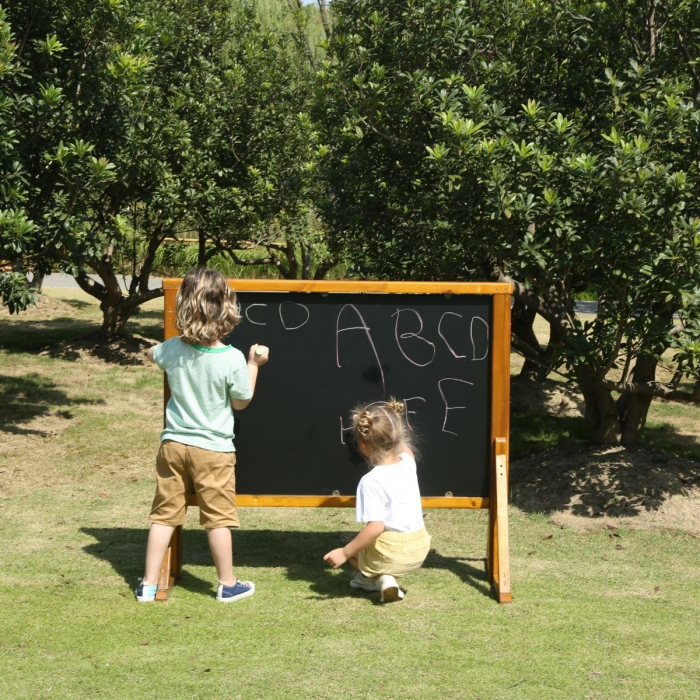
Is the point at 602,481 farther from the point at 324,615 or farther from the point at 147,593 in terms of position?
the point at 147,593

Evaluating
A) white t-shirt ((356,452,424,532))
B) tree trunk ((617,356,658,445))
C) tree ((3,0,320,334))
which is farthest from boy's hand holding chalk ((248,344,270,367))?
tree ((3,0,320,334))

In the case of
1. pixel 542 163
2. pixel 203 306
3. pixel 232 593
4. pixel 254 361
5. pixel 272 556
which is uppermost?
pixel 542 163

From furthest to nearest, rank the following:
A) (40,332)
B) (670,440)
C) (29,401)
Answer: (40,332) < (29,401) < (670,440)

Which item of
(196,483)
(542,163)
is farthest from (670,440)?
(196,483)

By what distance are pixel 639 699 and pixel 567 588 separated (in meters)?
1.60

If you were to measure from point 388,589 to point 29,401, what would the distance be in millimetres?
7839

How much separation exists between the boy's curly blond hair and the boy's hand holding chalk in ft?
0.81

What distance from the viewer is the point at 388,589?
17.8 feet

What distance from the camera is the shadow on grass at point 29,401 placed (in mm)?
10930

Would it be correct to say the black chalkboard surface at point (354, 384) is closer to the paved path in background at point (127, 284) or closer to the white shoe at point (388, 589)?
the white shoe at point (388, 589)

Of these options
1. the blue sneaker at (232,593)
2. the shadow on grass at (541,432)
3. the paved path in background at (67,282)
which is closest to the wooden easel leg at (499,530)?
the blue sneaker at (232,593)

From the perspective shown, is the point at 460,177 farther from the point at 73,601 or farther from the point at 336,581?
the point at 73,601

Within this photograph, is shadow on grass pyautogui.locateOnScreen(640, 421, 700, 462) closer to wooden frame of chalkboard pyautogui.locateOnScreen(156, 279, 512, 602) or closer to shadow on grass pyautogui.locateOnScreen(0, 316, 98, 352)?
wooden frame of chalkboard pyautogui.locateOnScreen(156, 279, 512, 602)

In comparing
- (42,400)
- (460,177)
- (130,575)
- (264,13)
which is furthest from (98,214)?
(264,13)
